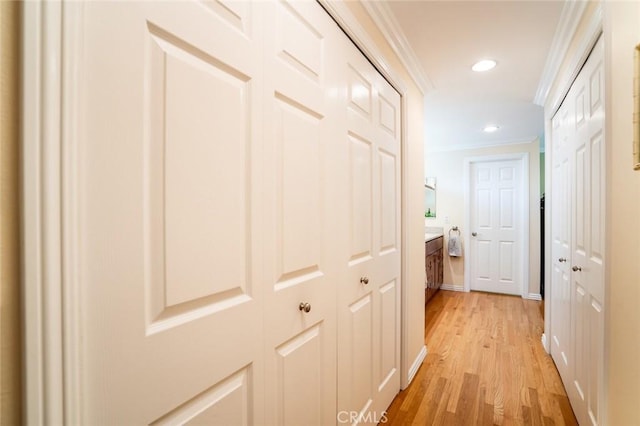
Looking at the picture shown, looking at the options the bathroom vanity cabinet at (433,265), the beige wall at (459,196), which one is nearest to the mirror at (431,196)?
the beige wall at (459,196)

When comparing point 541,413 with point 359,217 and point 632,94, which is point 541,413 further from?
point 632,94

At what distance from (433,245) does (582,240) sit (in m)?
2.48

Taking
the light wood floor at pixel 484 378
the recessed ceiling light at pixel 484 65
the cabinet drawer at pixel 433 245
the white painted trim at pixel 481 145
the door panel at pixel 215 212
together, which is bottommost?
the light wood floor at pixel 484 378

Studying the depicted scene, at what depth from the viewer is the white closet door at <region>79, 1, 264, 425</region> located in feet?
1.65

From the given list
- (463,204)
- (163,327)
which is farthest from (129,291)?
(463,204)

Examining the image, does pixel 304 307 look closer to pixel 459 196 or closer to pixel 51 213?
pixel 51 213

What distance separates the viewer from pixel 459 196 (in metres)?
4.64

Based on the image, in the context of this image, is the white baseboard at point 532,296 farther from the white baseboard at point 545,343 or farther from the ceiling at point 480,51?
the ceiling at point 480,51

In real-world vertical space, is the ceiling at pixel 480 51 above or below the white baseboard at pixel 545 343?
above

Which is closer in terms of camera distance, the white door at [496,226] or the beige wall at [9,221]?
the beige wall at [9,221]

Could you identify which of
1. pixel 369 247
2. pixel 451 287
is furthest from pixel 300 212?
pixel 451 287

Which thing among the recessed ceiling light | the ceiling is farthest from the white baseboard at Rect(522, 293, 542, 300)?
the recessed ceiling light

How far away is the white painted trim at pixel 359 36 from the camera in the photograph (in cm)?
123

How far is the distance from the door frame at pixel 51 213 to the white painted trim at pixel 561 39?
2.13 metres
